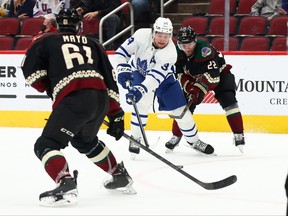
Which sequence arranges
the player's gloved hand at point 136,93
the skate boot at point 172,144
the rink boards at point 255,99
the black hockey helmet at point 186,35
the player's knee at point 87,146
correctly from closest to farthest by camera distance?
the player's knee at point 87,146 < the player's gloved hand at point 136,93 < the black hockey helmet at point 186,35 < the skate boot at point 172,144 < the rink boards at point 255,99

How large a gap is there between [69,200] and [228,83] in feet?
8.35

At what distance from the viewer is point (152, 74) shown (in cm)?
591

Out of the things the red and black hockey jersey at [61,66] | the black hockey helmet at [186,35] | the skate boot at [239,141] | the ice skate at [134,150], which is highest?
the red and black hockey jersey at [61,66]

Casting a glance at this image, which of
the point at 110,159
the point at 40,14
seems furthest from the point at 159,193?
the point at 40,14

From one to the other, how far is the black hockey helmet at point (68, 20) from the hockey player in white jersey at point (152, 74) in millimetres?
1307

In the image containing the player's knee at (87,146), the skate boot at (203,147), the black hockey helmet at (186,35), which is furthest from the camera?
the skate boot at (203,147)

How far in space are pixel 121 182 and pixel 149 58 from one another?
153 cm

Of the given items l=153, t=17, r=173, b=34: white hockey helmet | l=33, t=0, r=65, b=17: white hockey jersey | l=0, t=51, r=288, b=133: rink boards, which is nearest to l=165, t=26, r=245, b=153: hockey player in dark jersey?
l=153, t=17, r=173, b=34: white hockey helmet

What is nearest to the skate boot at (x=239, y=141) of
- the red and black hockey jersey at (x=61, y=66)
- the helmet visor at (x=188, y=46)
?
the helmet visor at (x=188, y=46)

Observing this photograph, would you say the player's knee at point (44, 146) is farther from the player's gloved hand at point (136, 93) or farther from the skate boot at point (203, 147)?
the skate boot at point (203, 147)

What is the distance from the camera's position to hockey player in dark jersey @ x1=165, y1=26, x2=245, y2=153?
20.8 ft

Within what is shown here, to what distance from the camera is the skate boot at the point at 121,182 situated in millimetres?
4758

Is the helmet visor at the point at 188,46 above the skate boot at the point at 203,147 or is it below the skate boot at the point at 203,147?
above

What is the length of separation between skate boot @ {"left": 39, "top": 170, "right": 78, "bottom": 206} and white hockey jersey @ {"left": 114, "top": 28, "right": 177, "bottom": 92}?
1661mm
